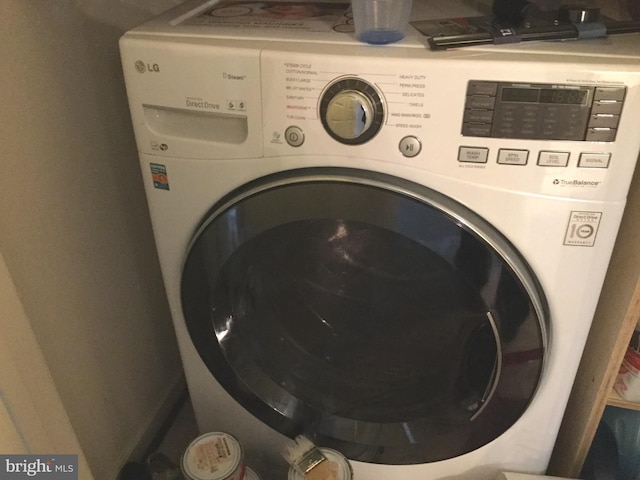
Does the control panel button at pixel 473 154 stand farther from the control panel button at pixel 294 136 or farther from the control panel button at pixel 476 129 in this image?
the control panel button at pixel 294 136

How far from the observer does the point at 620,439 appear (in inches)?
40.4

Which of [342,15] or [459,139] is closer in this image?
[459,139]

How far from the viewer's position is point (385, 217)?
718mm

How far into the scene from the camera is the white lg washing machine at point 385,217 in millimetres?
665

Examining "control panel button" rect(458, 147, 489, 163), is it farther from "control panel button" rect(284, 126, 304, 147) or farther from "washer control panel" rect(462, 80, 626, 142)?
"control panel button" rect(284, 126, 304, 147)

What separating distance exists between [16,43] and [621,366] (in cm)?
96

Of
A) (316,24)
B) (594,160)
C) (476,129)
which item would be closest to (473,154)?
(476,129)

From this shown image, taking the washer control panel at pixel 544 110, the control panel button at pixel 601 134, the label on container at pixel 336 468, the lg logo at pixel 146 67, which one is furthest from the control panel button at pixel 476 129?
the label on container at pixel 336 468

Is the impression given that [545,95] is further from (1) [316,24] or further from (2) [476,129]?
(1) [316,24]

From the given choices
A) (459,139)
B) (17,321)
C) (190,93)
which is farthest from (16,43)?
(459,139)

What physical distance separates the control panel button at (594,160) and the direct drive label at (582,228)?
62mm

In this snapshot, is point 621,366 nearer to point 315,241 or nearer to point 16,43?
point 315,241

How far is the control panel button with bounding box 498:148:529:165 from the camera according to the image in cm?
67

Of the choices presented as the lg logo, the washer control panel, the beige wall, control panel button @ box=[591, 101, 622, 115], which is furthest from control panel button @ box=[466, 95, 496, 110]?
the beige wall
